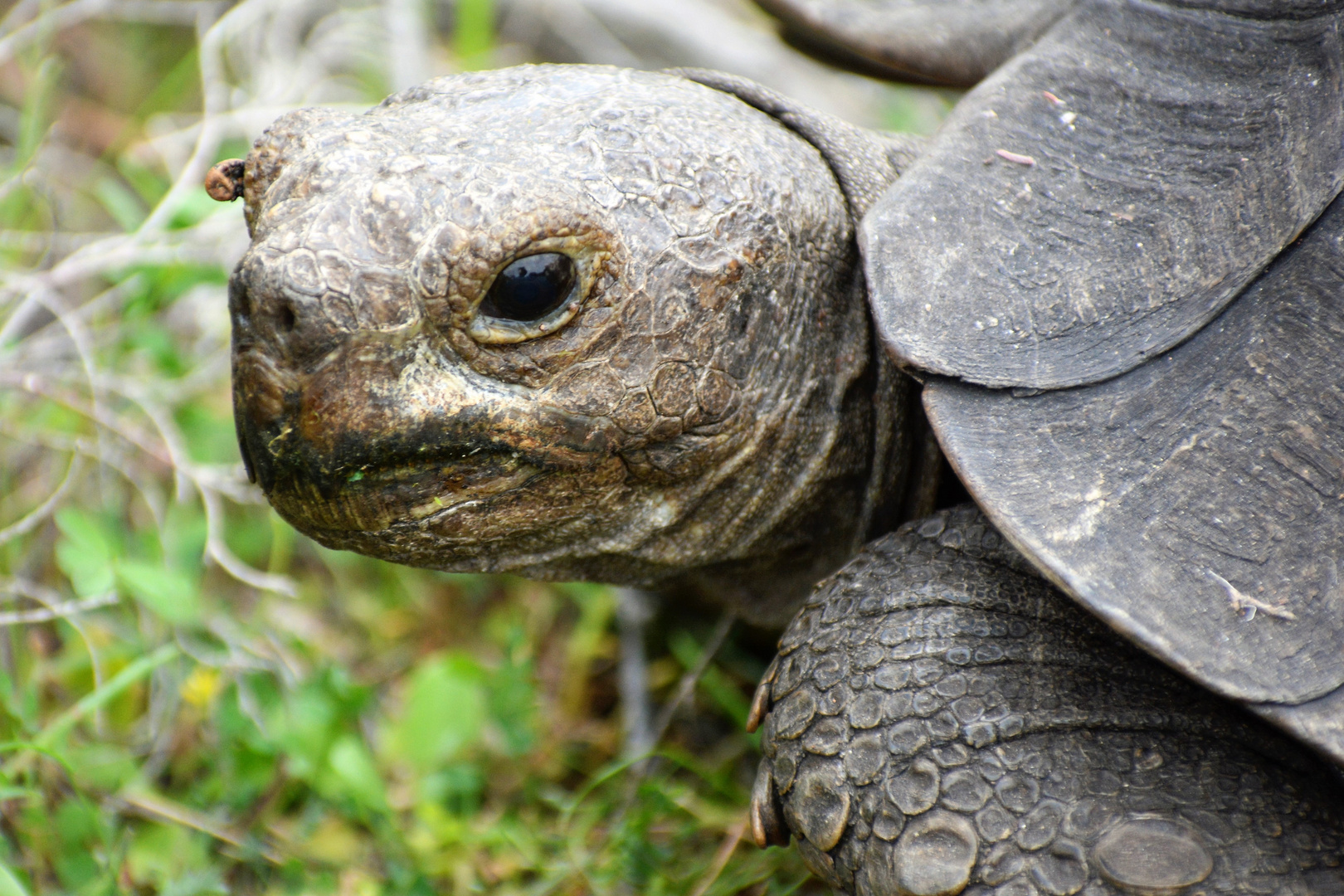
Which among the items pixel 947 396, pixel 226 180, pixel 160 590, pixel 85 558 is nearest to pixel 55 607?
pixel 85 558

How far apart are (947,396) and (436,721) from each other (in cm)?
135

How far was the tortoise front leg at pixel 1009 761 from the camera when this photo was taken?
49.9 inches

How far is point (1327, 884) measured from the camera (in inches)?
49.8

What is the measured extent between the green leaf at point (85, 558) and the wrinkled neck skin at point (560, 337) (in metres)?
0.71

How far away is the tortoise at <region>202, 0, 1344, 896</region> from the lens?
126cm

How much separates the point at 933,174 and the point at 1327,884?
1060mm

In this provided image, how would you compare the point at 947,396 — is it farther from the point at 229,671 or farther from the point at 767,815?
the point at 229,671

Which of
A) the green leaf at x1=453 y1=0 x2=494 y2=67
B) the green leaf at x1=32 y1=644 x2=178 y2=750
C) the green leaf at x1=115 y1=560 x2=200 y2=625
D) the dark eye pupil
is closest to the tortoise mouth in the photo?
the dark eye pupil

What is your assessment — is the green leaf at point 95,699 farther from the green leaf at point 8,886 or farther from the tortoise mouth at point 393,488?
the tortoise mouth at point 393,488

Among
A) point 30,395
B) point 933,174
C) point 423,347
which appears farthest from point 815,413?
point 30,395

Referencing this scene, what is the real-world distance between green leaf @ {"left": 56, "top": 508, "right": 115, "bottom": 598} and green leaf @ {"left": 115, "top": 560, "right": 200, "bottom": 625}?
0.03 meters

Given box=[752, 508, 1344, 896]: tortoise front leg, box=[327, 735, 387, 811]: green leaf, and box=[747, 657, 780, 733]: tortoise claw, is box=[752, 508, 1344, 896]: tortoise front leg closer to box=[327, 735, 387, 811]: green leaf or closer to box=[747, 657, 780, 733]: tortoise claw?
box=[747, 657, 780, 733]: tortoise claw

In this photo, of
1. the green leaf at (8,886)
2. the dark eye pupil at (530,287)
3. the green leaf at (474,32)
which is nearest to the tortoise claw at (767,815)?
the dark eye pupil at (530,287)

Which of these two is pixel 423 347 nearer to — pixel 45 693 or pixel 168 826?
pixel 168 826
